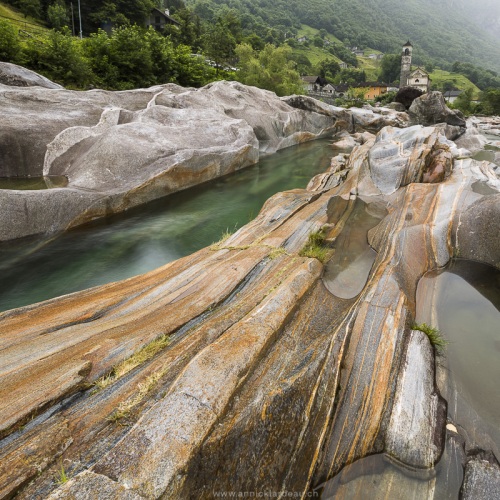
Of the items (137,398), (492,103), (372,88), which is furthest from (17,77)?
(372,88)

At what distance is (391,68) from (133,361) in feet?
556

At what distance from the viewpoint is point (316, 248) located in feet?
33.7

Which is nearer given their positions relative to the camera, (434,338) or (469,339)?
(434,338)

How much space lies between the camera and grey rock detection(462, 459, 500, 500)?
4230mm

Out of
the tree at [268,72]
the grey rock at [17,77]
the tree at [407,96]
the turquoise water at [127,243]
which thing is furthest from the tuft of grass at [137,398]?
the tree at [407,96]

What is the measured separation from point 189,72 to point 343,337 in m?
39.2

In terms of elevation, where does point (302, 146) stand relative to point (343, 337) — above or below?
below

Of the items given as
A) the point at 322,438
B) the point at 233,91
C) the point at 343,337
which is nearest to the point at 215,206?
the point at 343,337

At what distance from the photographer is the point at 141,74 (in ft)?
106

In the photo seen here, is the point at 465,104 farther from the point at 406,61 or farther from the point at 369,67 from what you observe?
the point at 369,67

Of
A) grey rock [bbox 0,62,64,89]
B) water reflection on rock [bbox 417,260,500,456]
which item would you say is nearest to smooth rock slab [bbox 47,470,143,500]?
water reflection on rock [bbox 417,260,500,456]

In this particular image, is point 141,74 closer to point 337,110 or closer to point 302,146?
point 302,146

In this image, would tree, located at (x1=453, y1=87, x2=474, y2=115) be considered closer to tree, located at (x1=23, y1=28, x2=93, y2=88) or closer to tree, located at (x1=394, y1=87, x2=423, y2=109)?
tree, located at (x1=394, y1=87, x2=423, y2=109)

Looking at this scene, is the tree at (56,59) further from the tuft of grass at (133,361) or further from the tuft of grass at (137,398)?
the tuft of grass at (137,398)
